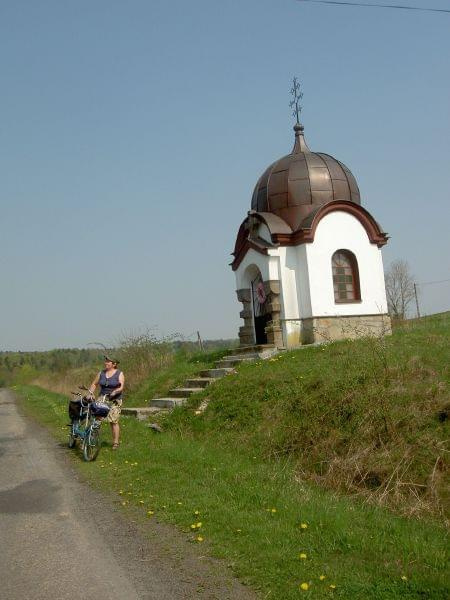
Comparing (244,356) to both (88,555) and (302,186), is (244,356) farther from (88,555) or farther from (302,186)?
(88,555)

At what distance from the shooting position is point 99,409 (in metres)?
10.7

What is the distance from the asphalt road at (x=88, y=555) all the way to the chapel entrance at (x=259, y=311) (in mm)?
10615

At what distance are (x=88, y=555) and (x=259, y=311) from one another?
548 inches

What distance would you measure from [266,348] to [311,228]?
367 centimetres

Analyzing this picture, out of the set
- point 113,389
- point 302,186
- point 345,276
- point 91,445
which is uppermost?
point 302,186

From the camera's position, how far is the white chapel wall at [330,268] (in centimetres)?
1742

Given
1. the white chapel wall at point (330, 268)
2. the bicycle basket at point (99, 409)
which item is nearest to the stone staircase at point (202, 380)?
the white chapel wall at point (330, 268)

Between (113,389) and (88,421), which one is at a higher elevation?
(113,389)

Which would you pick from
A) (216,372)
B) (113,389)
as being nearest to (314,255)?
(216,372)

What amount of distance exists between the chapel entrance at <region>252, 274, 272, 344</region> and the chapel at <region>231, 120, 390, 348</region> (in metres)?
0.03

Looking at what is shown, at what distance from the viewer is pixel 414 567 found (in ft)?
16.3

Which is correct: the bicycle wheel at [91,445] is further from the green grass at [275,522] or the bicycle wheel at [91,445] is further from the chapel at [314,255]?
the chapel at [314,255]

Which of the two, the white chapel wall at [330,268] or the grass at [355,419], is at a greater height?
the white chapel wall at [330,268]

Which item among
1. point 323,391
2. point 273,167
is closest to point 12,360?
point 273,167
